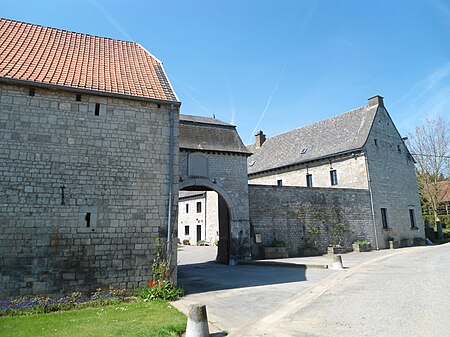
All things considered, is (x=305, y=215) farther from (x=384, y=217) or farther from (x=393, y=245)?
(x=393, y=245)

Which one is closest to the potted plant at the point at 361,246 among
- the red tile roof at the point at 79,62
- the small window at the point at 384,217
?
the small window at the point at 384,217

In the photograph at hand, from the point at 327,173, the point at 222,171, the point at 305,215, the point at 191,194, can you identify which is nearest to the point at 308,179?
the point at 327,173

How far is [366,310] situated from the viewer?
6219 mm

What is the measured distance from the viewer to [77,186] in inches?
322

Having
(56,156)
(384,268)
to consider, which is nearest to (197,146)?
(56,156)

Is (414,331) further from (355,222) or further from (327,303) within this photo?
(355,222)

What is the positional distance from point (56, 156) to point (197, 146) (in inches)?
315

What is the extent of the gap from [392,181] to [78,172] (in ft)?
70.2

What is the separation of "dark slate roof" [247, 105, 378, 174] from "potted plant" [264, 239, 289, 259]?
869 centimetres

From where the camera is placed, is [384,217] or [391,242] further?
[384,217]

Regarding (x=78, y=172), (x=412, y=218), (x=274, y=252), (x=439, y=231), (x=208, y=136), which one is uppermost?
(x=208, y=136)

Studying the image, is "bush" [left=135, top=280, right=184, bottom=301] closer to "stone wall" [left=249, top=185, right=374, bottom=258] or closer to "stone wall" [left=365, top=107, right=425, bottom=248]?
"stone wall" [left=249, top=185, right=374, bottom=258]

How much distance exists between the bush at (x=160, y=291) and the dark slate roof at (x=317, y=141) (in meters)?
16.8

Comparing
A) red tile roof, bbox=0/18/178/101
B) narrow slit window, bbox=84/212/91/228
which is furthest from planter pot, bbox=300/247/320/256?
narrow slit window, bbox=84/212/91/228
